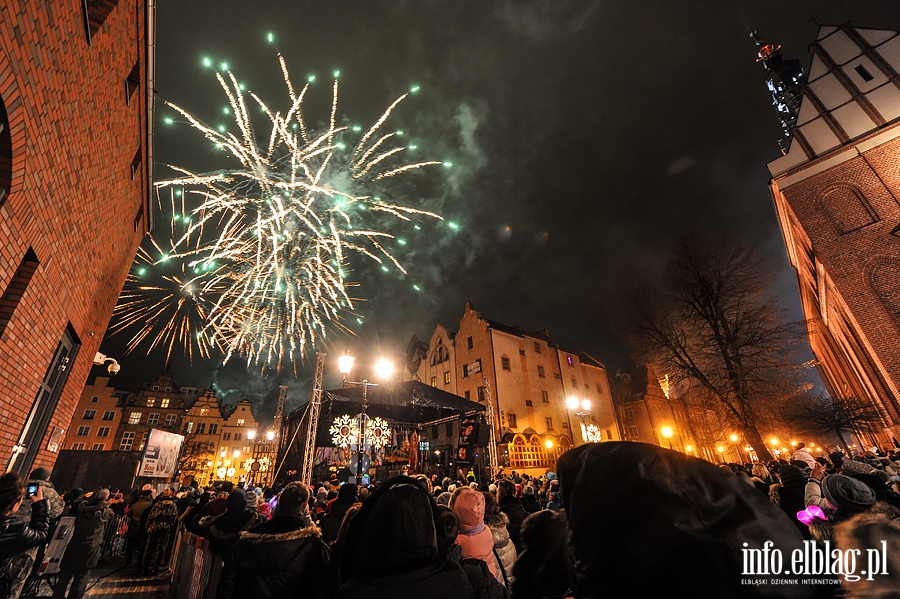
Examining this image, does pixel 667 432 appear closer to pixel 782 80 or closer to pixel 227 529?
pixel 782 80

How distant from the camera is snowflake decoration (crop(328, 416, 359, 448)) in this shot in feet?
54.0

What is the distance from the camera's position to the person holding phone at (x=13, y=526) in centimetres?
362

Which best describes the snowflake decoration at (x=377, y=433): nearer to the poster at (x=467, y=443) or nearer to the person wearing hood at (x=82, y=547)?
the poster at (x=467, y=443)

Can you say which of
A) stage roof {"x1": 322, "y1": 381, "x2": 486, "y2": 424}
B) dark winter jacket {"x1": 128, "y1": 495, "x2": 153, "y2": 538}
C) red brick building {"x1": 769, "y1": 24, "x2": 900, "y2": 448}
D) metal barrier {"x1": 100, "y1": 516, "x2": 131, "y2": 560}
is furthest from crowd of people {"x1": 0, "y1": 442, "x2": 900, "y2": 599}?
red brick building {"x1": 769, "y1": 24, "x2": 900, "y2": 448}

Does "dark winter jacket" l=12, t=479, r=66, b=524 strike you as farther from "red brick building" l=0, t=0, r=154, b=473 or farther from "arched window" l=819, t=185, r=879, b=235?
"arched window" l=819, t=185, r=879, b=235

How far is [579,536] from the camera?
1296mm

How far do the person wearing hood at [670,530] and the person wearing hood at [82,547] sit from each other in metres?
8.92

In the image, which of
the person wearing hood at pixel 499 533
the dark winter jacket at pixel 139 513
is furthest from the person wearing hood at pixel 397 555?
the dark winter jacket at pixel 139 513

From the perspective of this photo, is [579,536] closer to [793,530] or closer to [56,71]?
[793,530]

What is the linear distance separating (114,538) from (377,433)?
34.1 feet

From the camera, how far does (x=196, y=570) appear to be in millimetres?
5496

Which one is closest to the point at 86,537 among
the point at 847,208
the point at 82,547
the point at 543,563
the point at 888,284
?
the point at 82,547

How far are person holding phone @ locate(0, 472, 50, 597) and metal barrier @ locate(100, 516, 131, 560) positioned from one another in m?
7.95

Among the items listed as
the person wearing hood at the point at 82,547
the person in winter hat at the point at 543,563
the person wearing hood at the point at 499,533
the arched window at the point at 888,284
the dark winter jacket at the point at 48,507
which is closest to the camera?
the person in winter hat at the point at 543,563
